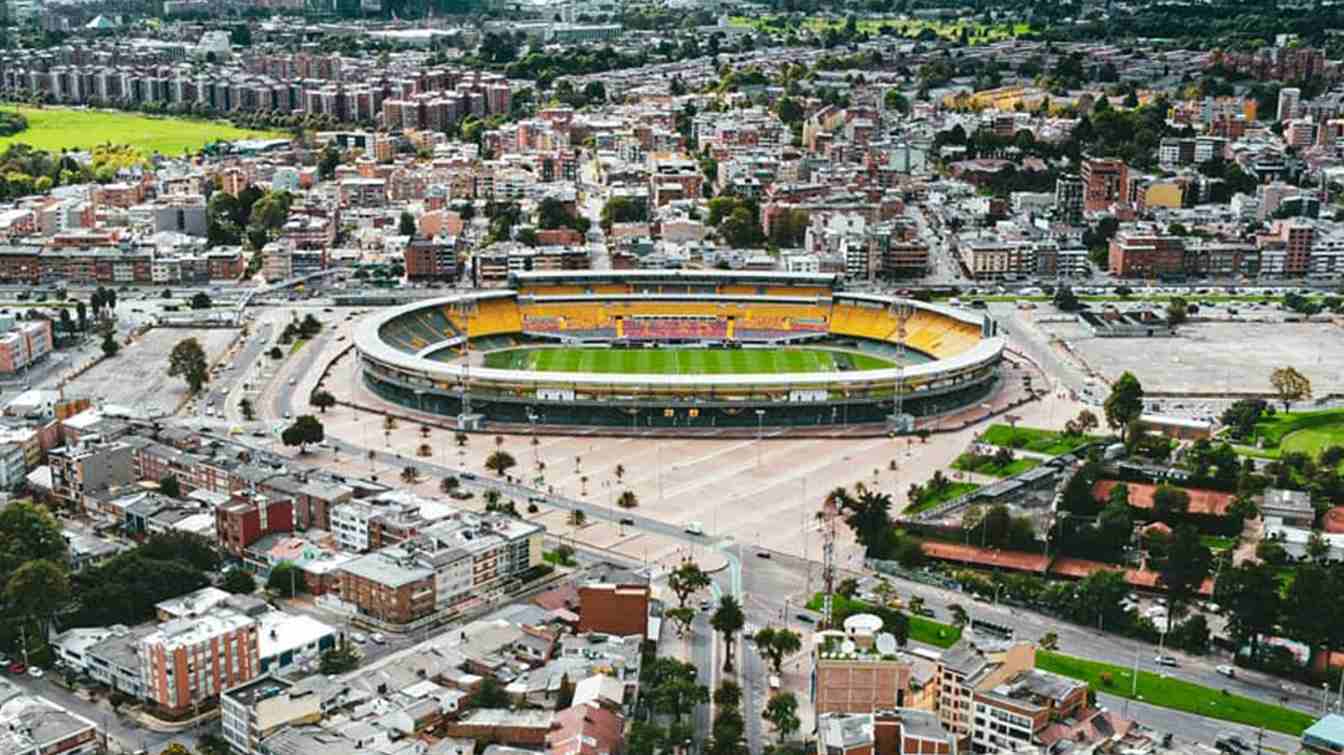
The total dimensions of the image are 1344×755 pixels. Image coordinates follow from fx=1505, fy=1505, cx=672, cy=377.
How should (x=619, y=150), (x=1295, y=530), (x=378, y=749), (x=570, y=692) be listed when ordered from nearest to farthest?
(x=378, y=749), (x=570, y=692), (x=1295, y=530), (x=619, y=150)

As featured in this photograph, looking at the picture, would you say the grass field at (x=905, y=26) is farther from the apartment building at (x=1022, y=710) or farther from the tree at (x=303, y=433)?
the apartment building at (x=1022, y=710)

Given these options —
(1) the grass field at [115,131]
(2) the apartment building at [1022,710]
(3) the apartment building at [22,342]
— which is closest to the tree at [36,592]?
(2) the apartment building at [1022,710]

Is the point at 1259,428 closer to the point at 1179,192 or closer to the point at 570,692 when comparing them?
the point at 570,692

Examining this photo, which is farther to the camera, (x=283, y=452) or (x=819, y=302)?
(x=819, y=302)

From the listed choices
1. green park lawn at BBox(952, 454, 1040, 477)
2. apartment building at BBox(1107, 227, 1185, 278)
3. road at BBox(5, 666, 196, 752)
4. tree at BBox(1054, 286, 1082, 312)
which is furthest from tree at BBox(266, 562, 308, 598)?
apartment building at BBox(1107, 227, 1185, 278)

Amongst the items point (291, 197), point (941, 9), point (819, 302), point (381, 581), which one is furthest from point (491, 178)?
point (941, 9)

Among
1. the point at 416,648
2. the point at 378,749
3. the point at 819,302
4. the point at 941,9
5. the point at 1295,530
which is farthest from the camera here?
the point at 941,9
